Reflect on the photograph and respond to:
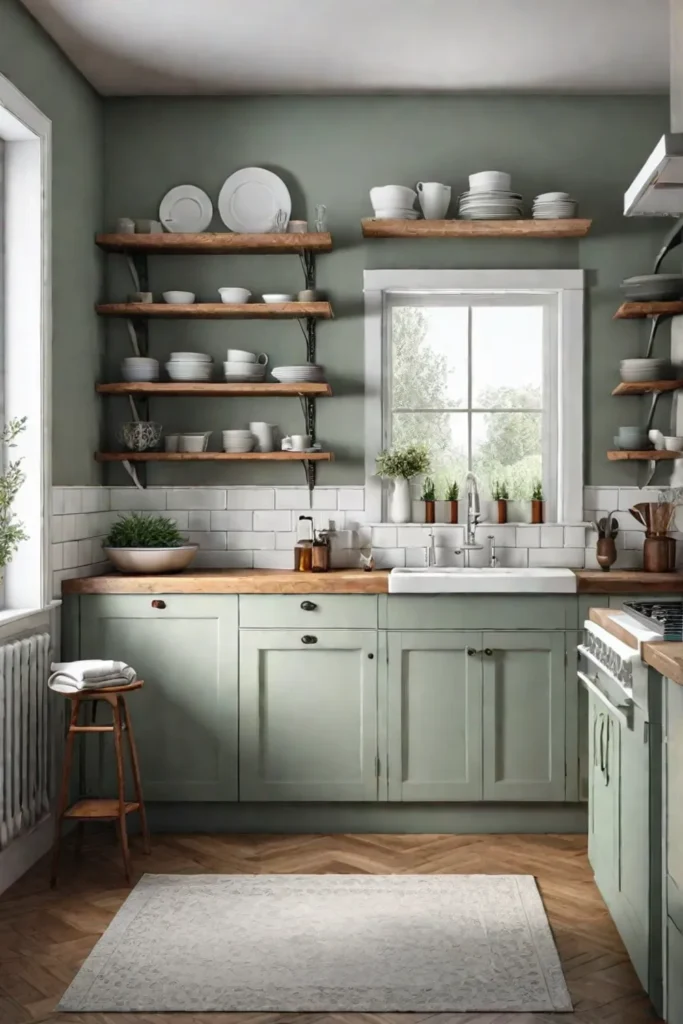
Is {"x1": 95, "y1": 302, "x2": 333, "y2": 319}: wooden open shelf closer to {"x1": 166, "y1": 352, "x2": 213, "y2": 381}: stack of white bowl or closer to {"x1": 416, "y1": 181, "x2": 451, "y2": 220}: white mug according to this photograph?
{"x1": 166, "y1": 352, "x2": 213, "y2": 381}: stack of white bowl

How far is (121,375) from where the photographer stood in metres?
4.78

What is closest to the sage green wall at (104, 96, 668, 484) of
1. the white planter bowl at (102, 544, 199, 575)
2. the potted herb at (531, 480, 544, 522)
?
the potted herb at (531, 480, 544, 522)

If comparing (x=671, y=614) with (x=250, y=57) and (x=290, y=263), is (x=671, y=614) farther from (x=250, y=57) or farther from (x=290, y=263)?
(x=250, y=57)

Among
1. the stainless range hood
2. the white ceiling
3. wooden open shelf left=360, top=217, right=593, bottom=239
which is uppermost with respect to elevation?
the white ceiling

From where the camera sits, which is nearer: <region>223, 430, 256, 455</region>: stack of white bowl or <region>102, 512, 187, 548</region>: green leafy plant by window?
<region>102, 512, 187, 548</region>: green leafy plant by window

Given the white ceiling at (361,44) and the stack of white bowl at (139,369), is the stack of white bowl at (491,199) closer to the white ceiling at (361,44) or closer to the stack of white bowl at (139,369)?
the white ceiling at (361,44)

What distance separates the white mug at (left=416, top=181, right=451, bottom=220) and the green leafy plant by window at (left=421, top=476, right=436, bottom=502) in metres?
1.18

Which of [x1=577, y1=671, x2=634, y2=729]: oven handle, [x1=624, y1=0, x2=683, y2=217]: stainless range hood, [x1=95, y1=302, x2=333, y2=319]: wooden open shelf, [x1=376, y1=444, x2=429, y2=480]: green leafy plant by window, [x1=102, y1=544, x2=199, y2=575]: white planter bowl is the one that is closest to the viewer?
[x1=624, y1=0, x2=683, y2=217]: stainless range hood

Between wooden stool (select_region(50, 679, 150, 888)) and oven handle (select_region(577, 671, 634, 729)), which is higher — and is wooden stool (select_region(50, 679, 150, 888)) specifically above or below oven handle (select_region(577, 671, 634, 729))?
below

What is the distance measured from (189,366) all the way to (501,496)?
1.52m

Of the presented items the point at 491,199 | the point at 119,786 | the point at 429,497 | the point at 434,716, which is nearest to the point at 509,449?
the point at 429,497

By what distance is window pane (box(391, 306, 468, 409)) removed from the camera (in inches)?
189

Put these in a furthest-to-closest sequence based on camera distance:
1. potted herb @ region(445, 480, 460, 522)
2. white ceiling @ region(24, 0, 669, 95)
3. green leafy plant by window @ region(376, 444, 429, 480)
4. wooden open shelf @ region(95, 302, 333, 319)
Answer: potted herb @ region(445, 480, 460, 522), green leafy plant by window @ region(376, 444, 429, 480), wooden open shelf @ region(95, 302, 333, 319), white ceiling @ region(24, 0, 669, 95)

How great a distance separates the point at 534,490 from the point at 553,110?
1730 mm
